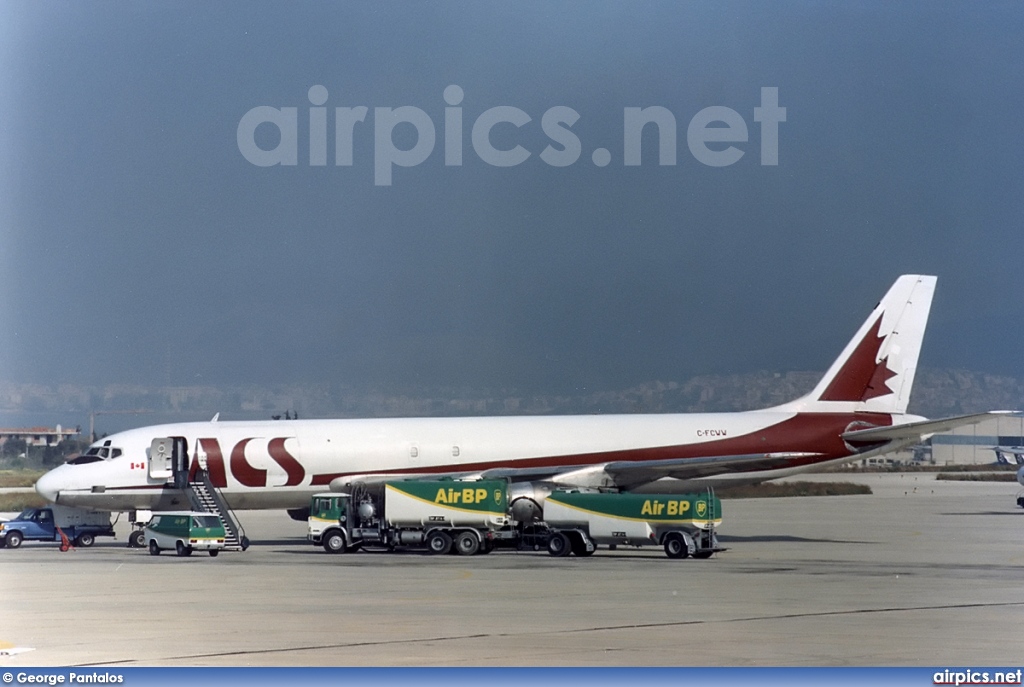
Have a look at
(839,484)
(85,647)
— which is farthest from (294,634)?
(839,484)

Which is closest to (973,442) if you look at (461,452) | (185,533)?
(461,452)

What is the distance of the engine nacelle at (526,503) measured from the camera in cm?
4366

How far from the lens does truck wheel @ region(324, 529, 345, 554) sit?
44.9 m

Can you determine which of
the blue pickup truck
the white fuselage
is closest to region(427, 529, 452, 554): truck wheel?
the white fuselage

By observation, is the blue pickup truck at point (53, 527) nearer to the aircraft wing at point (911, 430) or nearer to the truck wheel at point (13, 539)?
the truck wheel at point (13, 539)

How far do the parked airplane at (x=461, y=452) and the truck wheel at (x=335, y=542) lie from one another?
434 centimetres

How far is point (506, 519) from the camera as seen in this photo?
140 ft

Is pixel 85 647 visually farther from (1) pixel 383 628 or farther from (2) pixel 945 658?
(2) pixel 945 658

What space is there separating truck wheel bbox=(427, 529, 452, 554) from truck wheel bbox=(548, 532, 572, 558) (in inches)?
144

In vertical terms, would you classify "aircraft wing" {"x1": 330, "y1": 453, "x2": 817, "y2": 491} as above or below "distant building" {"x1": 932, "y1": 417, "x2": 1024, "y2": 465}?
below

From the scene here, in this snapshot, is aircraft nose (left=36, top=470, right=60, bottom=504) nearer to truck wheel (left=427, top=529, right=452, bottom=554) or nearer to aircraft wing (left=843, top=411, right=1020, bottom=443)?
truck wheel (left=427, top=529, right=452, bottom=554)

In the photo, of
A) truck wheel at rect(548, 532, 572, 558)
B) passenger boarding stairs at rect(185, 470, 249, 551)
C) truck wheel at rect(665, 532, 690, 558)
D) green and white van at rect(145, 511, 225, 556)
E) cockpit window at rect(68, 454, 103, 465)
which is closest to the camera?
truck wheel at rect(665, 532, 690, 558)

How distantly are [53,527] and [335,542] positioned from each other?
544 inches

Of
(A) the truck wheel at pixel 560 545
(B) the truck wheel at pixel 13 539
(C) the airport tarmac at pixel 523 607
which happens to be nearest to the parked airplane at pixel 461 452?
(B) the truck wheel at pixel 13 539
